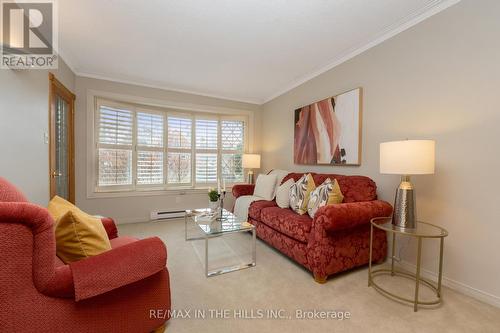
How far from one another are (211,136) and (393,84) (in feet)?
10.4

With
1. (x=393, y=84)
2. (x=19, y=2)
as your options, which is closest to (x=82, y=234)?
(x=19, y=2)

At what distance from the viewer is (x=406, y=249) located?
2.19 metres

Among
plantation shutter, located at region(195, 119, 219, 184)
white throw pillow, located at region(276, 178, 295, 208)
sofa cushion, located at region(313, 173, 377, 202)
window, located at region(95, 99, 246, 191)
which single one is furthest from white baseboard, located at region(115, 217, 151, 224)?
sofa cushion, located at region(313, 173, 377, 202)

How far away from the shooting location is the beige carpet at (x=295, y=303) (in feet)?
4.66

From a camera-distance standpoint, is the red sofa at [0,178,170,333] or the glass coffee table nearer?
the red sofa at [0,178,170,333]

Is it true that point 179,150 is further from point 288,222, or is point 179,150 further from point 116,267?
point 116,267

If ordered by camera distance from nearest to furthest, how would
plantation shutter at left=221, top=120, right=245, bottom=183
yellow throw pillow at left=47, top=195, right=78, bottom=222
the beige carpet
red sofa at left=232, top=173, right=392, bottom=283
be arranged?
yellow throw pillow at left=47, top=195, right=78, bottom=222 < the beige carpet < red sofa at left=232, top=173, right=392, bottom=283 < plantation shutter at left=221, top=120, right=245, bottom=183

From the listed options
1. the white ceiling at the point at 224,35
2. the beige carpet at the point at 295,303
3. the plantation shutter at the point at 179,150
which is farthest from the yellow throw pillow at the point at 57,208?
the plantation shutter at the point at 179,150

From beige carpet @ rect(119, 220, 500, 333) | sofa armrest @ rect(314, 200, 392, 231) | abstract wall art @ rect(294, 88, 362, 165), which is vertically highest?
abstract wall art @ rect(294, 88, 362, 165)

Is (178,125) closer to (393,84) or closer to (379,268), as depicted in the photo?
(393,84)

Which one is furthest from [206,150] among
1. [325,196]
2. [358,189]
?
[358,189]

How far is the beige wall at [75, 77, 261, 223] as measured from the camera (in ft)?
11.0

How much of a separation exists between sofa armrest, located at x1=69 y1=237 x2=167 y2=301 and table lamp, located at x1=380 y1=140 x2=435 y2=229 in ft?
5.91

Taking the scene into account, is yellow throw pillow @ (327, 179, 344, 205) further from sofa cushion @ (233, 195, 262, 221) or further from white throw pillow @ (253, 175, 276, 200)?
sofa cushion @ (233, 195, 262, 221)
